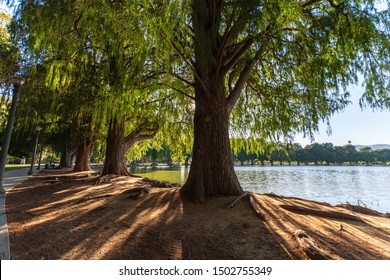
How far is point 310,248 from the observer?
2.99 m

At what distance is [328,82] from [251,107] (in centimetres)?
337

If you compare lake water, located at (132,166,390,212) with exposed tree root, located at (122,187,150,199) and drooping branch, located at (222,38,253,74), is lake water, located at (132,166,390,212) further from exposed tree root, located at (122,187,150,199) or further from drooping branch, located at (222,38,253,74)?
exposed tree root, located at (122,187,150,199)

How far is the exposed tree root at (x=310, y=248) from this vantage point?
2.83 m

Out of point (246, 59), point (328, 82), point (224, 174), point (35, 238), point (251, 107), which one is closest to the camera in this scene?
point (35, 238)

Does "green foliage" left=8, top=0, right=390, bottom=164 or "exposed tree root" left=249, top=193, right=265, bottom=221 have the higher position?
"green foliage" left=8, top=0, right=390, bottom=164

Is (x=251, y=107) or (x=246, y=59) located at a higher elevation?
(x=246, y=59)

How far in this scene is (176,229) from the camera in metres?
3.85

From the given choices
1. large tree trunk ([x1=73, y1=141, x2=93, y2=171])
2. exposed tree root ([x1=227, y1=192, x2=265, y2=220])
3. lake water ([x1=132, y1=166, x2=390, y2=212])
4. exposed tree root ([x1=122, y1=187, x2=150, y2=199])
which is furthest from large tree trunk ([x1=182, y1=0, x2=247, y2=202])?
large tree trunk ([x1=73, y1=141, x2=93, y2=171])

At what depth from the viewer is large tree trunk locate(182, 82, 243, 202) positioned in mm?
5680

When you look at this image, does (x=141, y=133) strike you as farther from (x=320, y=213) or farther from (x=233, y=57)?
(x=320, y=213)

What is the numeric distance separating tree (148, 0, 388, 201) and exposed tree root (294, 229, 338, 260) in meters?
2.34

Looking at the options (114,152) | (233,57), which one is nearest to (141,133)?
(114,152)
